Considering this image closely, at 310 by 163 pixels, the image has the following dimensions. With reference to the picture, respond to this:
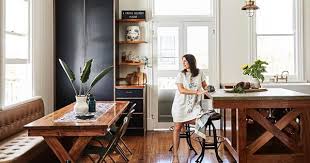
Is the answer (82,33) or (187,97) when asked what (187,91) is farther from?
(82,33)

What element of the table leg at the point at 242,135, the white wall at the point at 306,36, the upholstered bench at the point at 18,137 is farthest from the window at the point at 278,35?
the upholstered bench at the point at 18,137

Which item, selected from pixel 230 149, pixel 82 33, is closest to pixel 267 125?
pixel 230 149

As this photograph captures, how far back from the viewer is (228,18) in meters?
7.23

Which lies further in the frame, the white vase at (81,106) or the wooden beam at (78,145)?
the white vase at (81,106)

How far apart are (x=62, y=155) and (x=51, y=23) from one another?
3.71 m

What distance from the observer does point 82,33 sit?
6.61m

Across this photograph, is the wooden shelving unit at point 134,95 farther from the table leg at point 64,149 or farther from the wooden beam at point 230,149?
the table leg at point 64,149

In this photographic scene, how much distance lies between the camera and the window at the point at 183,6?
7.29 m

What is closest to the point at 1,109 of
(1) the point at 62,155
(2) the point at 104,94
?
(1) the point at 62,155

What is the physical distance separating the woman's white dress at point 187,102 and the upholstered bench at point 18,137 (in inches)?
68.0

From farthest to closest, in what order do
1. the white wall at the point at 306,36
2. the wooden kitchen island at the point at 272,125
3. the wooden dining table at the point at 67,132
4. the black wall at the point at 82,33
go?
the white wall at the point at 306,36, the black wall at the point at 82,33, the wooden kitchen island at the point at 272,125, the wooden dining table at the point at 67,132

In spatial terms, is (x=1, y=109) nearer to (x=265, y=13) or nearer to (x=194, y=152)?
(x=194, y=152)

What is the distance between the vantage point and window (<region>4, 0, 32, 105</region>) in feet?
15.8

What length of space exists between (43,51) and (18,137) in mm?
2187
